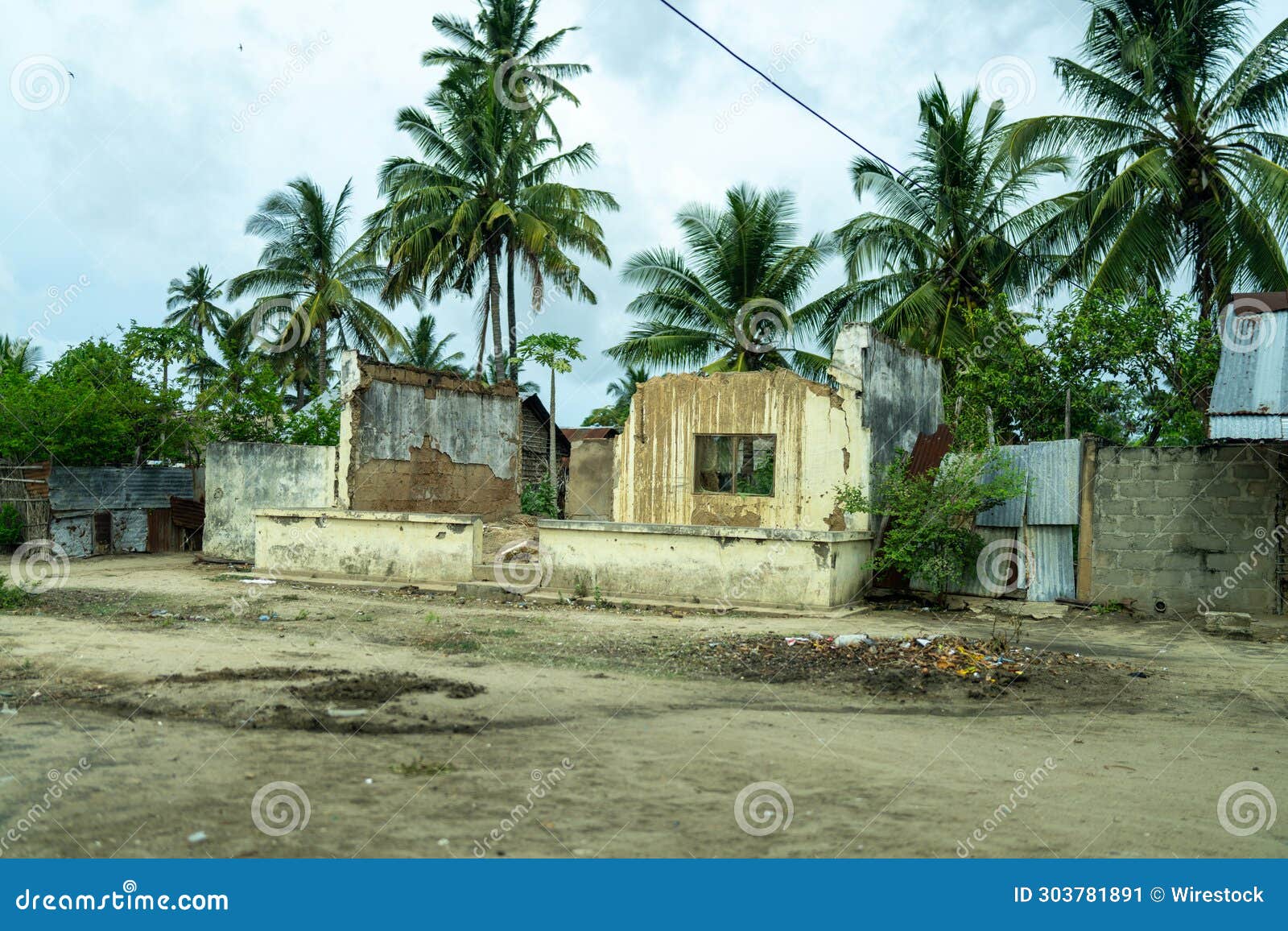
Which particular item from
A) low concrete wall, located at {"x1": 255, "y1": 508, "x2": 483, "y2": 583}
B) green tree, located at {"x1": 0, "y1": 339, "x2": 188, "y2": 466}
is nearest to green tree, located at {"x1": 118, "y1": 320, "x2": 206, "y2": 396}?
green tree, located at {"x1": 0, "y1": 339, "x2": 188, "y2": 466}

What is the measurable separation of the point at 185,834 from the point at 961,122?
68.6 ft

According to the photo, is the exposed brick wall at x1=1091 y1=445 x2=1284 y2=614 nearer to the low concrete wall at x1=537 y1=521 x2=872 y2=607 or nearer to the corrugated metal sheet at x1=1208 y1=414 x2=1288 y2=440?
the corrugated metal sheet at x1=1208 y1=414 x2=1288 y2=440

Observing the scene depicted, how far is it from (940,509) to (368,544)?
839cm

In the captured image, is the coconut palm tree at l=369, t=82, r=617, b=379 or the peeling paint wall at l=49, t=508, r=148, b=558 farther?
the coconut palm tree at l=369, t=82, r=617, b=379

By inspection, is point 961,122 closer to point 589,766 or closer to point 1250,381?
point 1250,381

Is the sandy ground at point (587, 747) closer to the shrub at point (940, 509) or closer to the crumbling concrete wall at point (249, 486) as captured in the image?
the shrub at point (940, 509)

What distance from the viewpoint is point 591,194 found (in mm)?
25250

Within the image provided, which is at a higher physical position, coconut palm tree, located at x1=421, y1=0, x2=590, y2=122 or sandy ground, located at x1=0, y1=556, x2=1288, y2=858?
coconut palm tree, located at x1=421, y1=0, x2=590, y2=122

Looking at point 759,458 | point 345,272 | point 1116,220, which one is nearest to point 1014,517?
point 759,458

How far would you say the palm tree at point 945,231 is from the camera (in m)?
20.5

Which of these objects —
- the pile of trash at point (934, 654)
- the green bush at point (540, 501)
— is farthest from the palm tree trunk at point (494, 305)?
the pile of trash at point (934, 654)

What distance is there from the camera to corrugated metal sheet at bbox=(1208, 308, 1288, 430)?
34.7 feet

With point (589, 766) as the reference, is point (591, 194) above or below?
above

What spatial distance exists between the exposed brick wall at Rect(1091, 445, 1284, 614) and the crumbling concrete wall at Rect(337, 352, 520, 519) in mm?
10728
